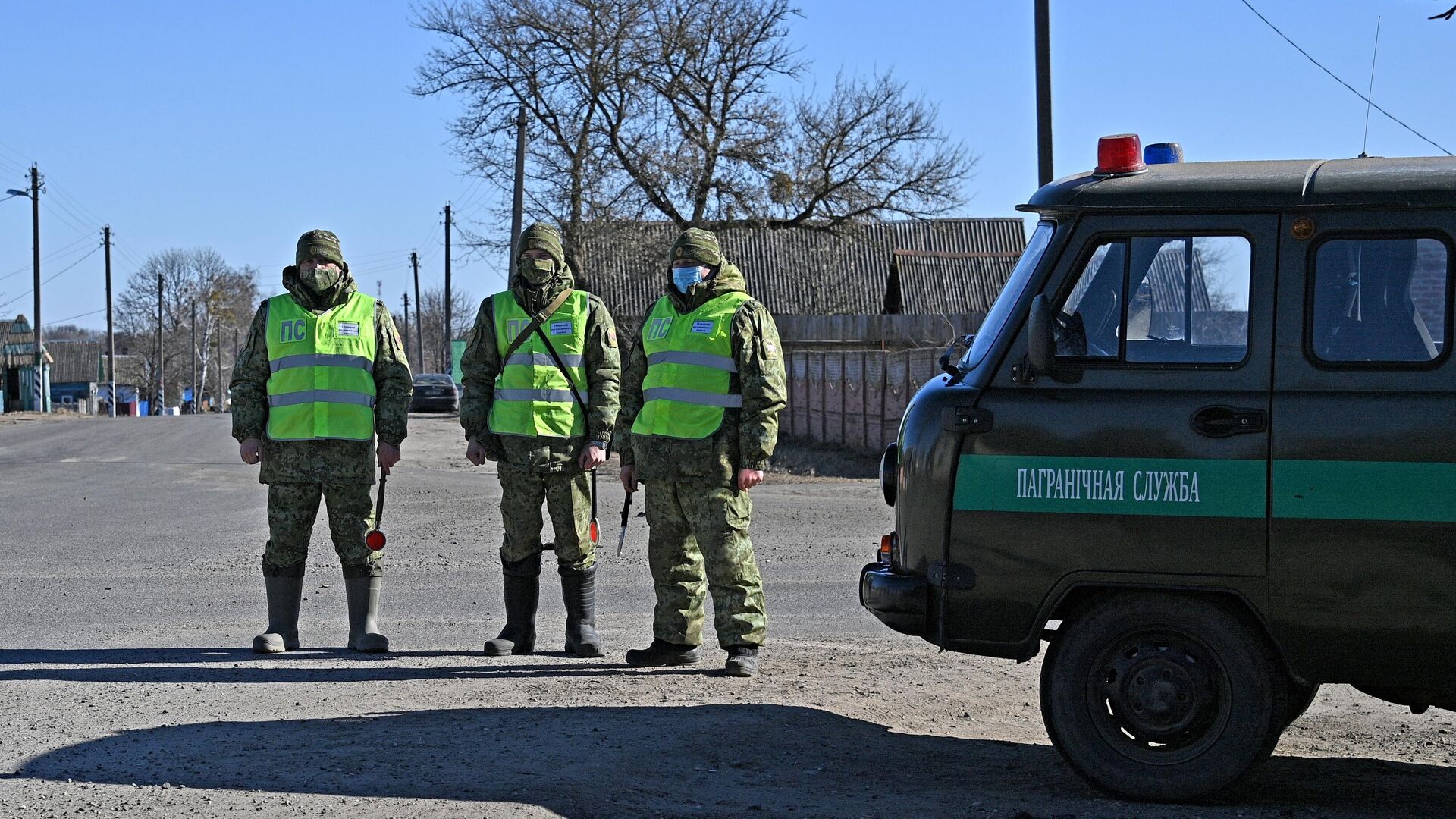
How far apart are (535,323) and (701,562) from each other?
4.78 feet

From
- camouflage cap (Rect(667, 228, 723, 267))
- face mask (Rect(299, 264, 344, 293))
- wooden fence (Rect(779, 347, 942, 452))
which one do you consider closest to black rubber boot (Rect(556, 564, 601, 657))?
camouflage cap (Rect(667, 228, 723, 267))

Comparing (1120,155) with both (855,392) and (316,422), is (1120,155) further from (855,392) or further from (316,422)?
(855,392)

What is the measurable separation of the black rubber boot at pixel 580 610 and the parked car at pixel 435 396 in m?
41.7

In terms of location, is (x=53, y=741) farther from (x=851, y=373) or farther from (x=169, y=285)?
(x=169, y=285)

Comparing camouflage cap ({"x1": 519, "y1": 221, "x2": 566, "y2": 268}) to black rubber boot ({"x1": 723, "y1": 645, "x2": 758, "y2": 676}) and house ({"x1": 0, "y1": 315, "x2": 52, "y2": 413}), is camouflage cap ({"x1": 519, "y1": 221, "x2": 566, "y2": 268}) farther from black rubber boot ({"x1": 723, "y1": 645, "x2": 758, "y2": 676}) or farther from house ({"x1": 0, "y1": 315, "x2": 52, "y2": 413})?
house ({"x1": 0, "y1": 315, "x2": 52, "y2": 413})

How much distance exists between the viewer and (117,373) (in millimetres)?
123062

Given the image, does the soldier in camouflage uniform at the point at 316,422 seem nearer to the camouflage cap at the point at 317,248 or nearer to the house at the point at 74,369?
the camouflage cap at the point at 317,248

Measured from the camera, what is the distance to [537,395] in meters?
7.85

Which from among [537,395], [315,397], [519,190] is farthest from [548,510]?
[519,190]

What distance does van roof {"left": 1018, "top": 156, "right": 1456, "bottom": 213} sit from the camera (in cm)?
508

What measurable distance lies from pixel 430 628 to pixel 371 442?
148 cm

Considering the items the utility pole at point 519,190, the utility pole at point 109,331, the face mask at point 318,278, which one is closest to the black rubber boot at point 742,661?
the face mask at point 318,278

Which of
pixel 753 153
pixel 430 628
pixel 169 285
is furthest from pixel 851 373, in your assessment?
pixel 169 285

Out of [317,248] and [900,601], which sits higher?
[317,248]
